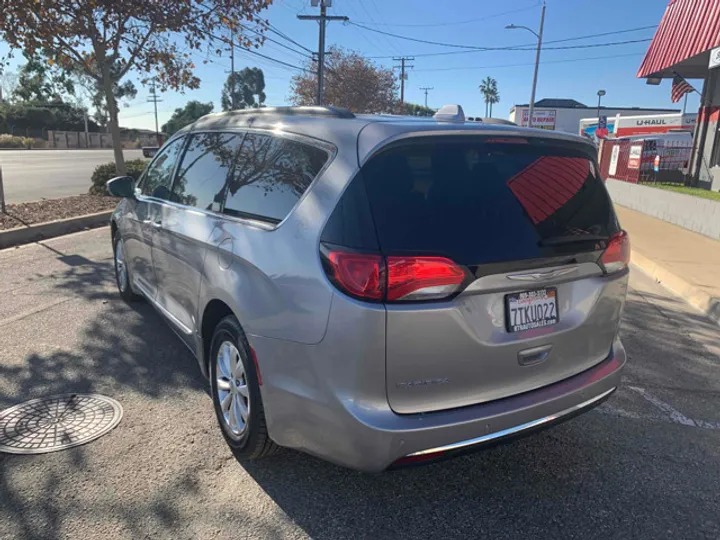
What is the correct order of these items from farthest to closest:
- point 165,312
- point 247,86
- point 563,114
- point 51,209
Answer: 1. point 247,86
2. point 563,114
3. point 51,209
4. point 165,312

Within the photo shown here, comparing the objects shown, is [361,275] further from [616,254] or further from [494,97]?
[494,97]

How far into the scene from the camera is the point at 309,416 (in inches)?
95.3

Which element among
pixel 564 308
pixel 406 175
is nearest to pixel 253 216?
pixel 406 175

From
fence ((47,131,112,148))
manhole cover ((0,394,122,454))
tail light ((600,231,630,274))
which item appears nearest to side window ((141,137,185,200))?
manhole cover ((0,394,122,454))

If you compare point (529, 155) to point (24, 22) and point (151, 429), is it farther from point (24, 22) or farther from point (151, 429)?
point (24, 22)

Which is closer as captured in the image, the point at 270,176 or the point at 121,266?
the point at 270,176

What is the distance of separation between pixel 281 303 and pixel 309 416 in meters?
0.51

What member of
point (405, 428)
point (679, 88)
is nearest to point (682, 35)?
point (679, 88)

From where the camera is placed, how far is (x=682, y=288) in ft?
23.2

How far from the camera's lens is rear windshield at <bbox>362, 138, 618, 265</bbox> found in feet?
→ 7.59

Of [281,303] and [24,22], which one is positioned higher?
[24,22]

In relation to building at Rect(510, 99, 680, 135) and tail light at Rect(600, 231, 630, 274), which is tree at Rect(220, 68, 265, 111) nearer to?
building at Rect(510, 99, 680, 135)

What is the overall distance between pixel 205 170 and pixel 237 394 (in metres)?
1.52

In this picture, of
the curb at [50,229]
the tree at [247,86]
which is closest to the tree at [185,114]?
the tree at [247,86]
